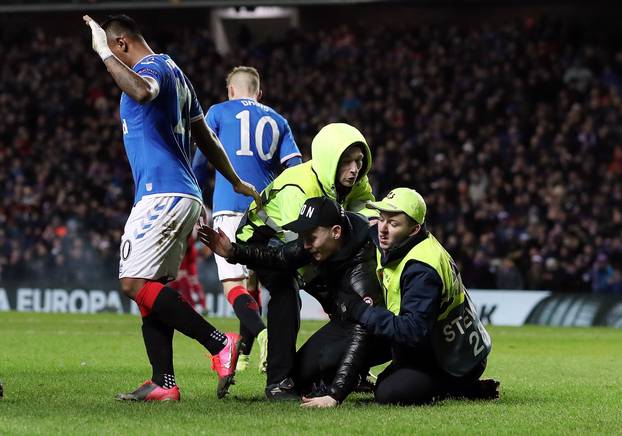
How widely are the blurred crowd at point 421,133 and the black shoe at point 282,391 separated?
12401mm

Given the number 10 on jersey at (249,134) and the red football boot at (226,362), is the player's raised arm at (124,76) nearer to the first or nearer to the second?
the red football boot at (226,362)

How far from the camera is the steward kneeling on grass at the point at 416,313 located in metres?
6.57

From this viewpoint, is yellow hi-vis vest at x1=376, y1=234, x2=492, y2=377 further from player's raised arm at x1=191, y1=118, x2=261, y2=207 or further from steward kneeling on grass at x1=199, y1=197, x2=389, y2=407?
player's raised arm at x1=191, y1=118, x2=261, y2=207

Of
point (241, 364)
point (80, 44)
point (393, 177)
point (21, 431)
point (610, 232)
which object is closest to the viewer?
point (21, 431)

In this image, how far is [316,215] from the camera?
22.7 feet

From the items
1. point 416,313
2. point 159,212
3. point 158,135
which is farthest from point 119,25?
point 416,313

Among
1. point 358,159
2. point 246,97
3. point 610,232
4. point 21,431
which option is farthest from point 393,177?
point 21,431

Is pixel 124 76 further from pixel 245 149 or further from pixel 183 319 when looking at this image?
pixel 245 149

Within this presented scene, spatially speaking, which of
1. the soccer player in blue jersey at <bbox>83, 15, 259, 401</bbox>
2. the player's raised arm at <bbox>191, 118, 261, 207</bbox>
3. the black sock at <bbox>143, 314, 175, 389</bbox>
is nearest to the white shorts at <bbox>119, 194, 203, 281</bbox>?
the soccer player in blue jersey at <bbox>83, 15, 259, 401</bbox>

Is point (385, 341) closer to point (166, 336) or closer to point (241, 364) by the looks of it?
point (166, 336)

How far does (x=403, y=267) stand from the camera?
670 centimetres

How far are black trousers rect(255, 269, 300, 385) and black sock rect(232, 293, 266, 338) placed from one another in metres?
1.45

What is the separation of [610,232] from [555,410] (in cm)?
1428

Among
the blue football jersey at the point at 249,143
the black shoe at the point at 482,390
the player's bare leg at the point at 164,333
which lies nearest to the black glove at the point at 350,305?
the player's bare leg at the point at 164,333
